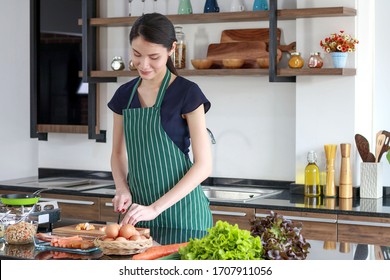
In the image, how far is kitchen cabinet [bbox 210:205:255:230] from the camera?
4.60m

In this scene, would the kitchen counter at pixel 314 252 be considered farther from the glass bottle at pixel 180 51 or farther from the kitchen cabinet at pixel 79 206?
the glass bottle at pixel 180 51

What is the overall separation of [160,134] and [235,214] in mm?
1474

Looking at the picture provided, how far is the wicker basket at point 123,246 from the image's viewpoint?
262cm

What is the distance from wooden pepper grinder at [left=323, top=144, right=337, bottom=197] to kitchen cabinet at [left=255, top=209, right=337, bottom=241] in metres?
0.48

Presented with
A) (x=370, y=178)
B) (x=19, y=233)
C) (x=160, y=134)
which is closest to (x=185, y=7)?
(x=370, y=178)

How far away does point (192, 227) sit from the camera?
3.30 m

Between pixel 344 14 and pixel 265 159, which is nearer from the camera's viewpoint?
pixel 344 14

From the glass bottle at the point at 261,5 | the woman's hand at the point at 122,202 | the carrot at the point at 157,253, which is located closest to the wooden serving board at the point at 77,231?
the woman's hand at the point at 122,202

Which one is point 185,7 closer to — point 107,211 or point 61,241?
point 107,211

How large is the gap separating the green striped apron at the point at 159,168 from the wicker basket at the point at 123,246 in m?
0.62

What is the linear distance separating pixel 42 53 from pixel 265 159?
205cm

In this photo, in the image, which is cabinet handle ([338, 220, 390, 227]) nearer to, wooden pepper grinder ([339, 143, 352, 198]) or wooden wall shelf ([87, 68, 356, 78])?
wooden pepper grinder ([339, 143, 352, 198])
